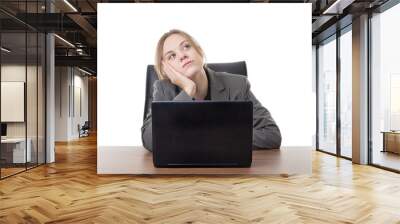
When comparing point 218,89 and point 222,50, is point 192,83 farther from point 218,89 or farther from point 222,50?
point 222,50

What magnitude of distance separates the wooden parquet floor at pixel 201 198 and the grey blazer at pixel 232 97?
604 mm

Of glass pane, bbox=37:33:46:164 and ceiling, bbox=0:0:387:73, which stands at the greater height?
ceiling, bbox=0:0:387:73

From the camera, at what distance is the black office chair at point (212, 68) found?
515cm

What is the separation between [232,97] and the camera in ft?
16.5

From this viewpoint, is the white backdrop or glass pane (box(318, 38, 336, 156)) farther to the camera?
glass pane (box(318, 38, 336, 156))

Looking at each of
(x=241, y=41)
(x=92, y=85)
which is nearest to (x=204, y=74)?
(x=241, y=41)

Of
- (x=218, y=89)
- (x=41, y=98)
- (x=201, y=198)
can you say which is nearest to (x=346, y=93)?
(x=218, y=89)

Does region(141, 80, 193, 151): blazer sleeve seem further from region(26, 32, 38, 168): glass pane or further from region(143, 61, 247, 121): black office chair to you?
region(26, 32, 38, 168): glass pane

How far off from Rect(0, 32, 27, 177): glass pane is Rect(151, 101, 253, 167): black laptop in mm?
2640

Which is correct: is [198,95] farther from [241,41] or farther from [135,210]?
[135,210]

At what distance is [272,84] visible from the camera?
544 cm

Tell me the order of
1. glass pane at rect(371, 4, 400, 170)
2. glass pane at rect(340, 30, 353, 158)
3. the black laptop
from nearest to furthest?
the black laptop < glass pane at rect(371, 4, 400, 170) < glass pane at rect(340, 30, 353, 158)

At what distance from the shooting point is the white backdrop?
17.6ft

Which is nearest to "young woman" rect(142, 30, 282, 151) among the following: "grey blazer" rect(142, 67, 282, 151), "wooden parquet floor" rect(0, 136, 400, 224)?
"grey blazer" rect(142, 67, 282, 151)
